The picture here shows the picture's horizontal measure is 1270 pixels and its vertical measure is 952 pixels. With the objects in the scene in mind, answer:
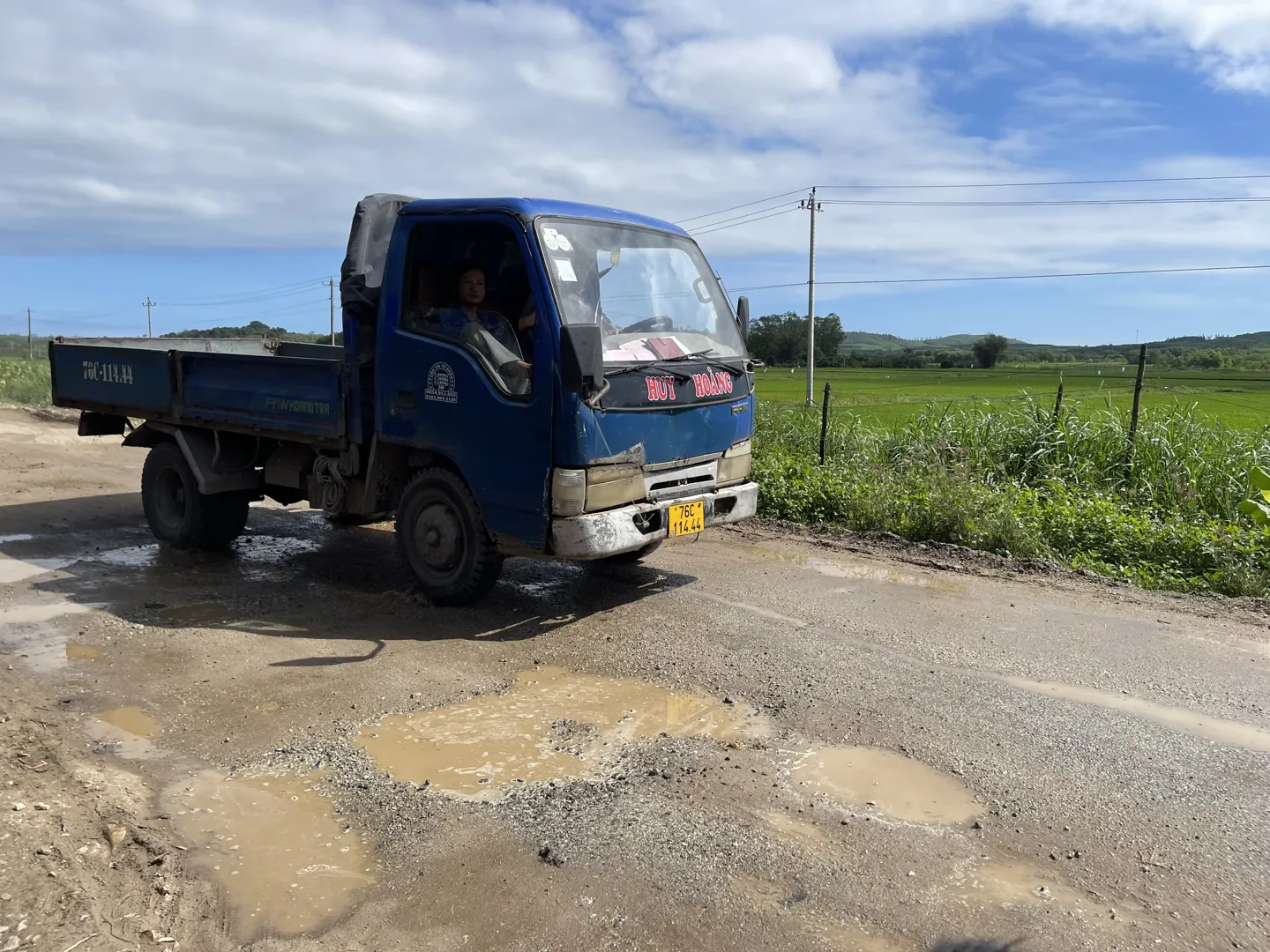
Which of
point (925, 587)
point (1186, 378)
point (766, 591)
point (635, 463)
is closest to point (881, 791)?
point (635, 463)

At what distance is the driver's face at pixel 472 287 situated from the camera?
580cm

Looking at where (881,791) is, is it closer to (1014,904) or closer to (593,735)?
(1014,904)

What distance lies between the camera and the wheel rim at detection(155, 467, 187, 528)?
7.80 meters

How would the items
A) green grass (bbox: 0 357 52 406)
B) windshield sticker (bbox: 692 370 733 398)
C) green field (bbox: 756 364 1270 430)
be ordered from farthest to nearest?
green grass (bbox: 0 357 52 406)
green field (bbox: 756 364 1270 430)
windshield sticker (bbox: 692 370 733 398)

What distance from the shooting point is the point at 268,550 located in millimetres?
7867

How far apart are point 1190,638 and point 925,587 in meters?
1.70

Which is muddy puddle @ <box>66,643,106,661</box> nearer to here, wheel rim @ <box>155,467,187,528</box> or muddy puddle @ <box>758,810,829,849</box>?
wheel rim @ <box>155,467,187,528</box>

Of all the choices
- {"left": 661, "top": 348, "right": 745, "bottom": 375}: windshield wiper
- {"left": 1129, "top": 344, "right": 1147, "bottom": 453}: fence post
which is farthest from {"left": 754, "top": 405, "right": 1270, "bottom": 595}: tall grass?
{"left": 661, "top": 348, "right": 745, "bottom": 375}: windshield wiper

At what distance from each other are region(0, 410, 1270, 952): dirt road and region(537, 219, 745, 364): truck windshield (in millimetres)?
1690

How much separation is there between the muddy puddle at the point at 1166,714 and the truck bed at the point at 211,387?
4428mm

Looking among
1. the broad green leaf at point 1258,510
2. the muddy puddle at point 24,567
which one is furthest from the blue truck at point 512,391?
the broad green leaf at point 1258,510

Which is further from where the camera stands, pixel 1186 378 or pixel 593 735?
pixel 1186 378

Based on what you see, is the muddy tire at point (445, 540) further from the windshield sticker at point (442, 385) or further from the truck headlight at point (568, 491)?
the truck headlight at point (568, 491)

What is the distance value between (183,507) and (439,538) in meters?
3.01
